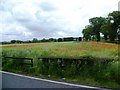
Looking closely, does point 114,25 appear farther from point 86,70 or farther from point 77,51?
point 86,70

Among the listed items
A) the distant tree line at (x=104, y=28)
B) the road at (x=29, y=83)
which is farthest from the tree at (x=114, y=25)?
the road at (x=29, y=83)

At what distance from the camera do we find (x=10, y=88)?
10.5 meters

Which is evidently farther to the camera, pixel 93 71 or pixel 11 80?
pixel 11 80

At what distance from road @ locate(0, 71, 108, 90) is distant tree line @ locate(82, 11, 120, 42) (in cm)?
526

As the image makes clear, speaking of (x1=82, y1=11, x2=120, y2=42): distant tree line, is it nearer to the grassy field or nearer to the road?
the grassy field

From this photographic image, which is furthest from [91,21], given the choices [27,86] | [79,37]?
[27,86]

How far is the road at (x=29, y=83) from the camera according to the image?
325 inches

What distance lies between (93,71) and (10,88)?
328cm

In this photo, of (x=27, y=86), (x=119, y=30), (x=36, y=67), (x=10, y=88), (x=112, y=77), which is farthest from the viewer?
(x=119, y=30)

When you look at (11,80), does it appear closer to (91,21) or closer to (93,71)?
(93,71)

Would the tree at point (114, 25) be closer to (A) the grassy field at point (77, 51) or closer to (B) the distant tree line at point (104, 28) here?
(B) the distant tree line at point (104, 28)

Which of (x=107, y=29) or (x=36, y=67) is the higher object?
(x=107, y=29)

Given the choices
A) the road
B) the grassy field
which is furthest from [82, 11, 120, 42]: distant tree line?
the road

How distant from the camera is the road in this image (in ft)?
27.1
